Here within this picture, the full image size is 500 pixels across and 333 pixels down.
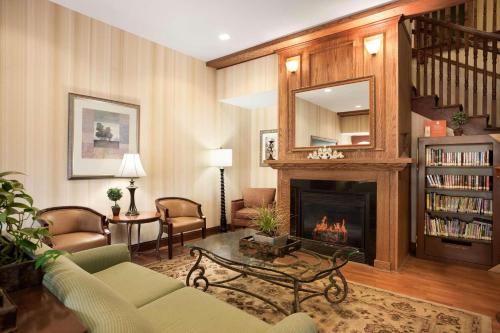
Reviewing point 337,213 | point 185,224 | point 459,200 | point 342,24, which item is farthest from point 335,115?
point 185,224

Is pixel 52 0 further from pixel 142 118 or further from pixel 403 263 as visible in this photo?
pixel 403 263

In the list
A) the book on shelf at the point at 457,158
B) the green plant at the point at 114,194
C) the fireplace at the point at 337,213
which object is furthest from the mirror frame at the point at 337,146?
the green plant at the point at 114,194

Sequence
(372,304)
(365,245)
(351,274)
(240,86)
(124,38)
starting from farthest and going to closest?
(240,86) → (124,38) → (365,245) → (351,274) → (372,304)

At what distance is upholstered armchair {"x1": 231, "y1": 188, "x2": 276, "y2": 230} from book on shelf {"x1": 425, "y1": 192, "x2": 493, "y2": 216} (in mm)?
2430

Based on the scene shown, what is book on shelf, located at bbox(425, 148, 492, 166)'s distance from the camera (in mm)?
3441

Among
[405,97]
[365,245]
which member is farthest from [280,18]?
[365,245]

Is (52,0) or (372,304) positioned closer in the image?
(372,304)

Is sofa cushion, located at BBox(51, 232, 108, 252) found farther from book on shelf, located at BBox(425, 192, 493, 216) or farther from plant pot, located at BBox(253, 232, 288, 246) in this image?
book on shelf, located at BBox(425, 192, 493, 216)

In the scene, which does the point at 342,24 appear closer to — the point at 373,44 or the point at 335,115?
the point at 373,44

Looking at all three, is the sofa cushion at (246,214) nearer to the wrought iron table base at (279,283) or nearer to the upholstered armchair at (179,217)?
the upholstered armchair at (179,217)

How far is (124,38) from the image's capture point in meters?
4.00

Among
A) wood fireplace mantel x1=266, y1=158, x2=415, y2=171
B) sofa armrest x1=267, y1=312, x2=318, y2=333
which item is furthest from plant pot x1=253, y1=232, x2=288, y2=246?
wood fireplace mantel x1=266, y1=158, x2=415, y2=171

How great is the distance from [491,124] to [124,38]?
16.6 ft

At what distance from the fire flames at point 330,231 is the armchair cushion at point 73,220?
9.02ft
